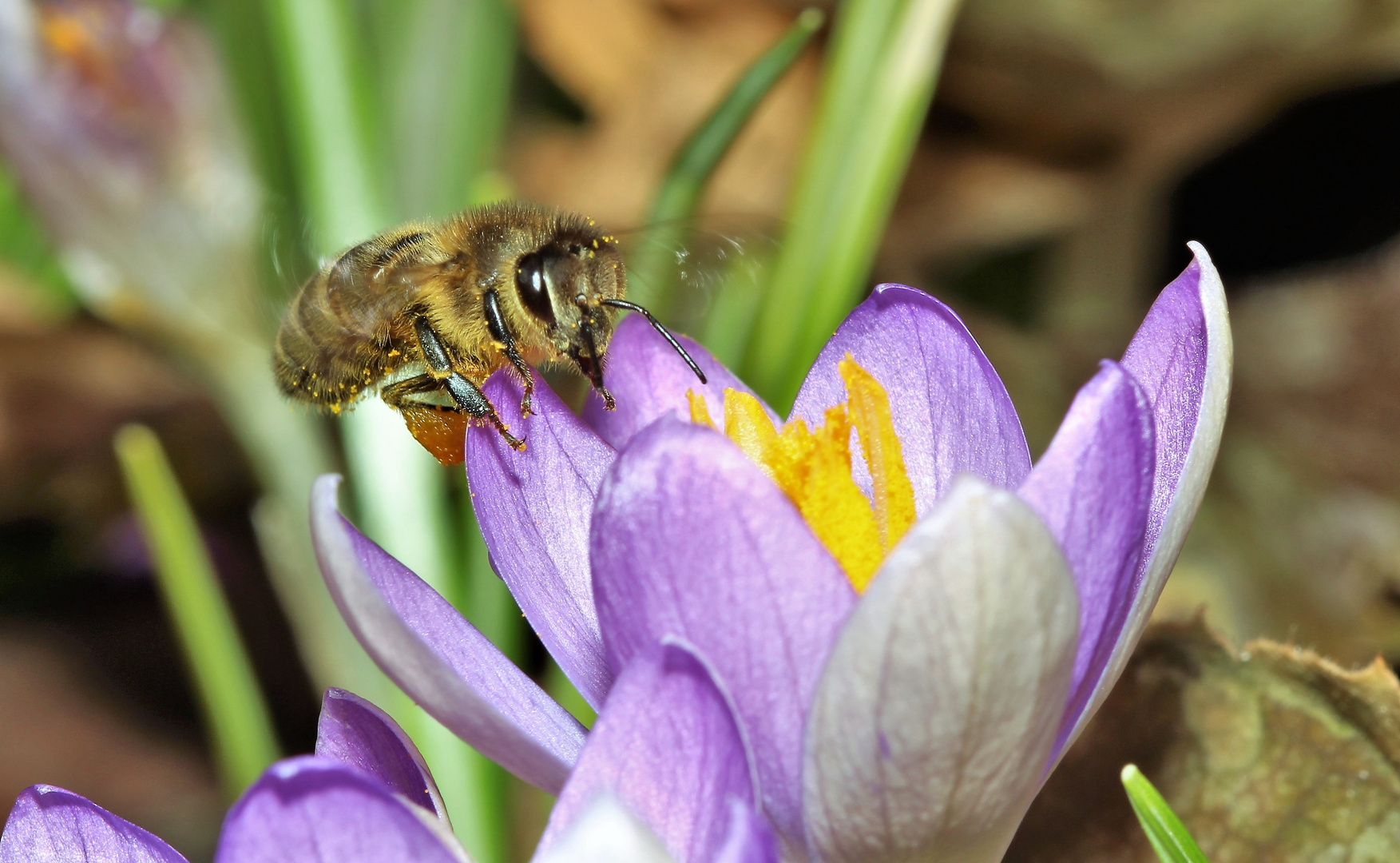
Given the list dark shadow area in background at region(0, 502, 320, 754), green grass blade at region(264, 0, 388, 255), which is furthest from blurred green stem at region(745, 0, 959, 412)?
dark shadow area in background at region(0, 502, 320, 754)

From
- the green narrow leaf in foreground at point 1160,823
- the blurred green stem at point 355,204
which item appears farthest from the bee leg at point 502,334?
the blurred green stem at point 355,204

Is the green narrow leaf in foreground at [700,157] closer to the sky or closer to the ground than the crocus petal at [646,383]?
closer to the sky

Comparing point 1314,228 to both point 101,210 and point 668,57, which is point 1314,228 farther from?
point 101,210

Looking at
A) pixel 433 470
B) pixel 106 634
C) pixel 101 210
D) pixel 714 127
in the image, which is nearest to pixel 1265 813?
pixel 714 127

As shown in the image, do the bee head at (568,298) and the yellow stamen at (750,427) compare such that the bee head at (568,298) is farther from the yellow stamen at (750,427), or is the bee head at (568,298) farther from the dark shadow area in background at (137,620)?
the dark shadow area in background at (137,620)

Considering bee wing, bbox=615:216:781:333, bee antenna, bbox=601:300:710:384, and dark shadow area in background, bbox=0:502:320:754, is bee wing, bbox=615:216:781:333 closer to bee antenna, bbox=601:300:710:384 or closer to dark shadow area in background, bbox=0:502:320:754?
bee antenna, bbox=601:300:710:384

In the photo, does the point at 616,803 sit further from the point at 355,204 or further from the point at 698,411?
the point at 355,204
